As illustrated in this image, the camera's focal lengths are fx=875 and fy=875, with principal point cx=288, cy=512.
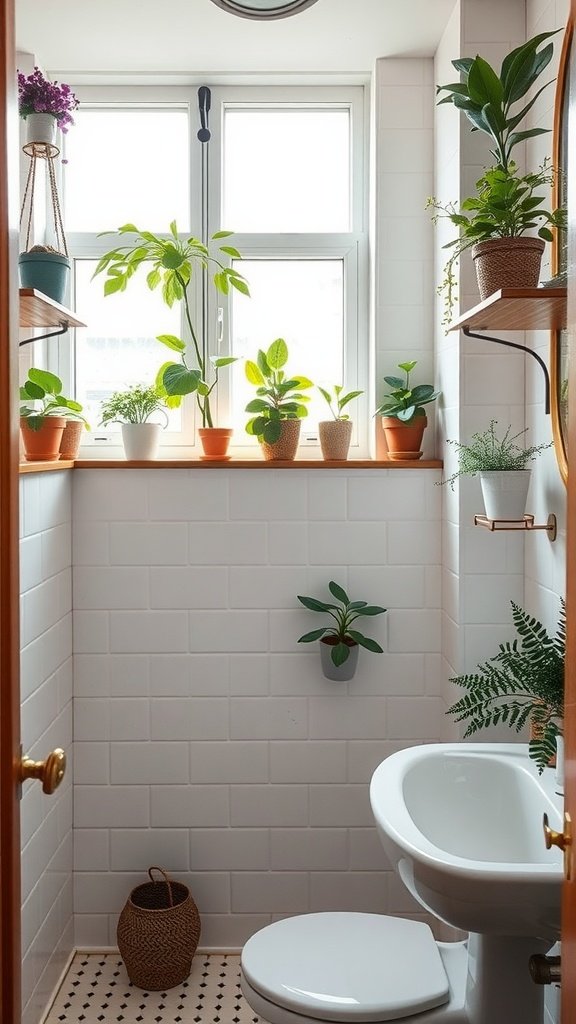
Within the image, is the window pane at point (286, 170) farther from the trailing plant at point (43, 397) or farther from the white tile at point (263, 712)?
the white tile at point (263, 712)

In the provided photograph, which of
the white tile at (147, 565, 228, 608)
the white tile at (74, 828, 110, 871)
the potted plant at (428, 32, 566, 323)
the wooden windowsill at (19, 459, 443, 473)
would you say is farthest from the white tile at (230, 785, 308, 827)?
the potted plant at (428, 32, 566, 323)

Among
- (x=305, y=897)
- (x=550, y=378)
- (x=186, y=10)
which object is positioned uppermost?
(x=186, y=10)

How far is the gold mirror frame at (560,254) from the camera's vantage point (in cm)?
177

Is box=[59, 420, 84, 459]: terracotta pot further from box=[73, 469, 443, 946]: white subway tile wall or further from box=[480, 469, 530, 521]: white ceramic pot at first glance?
box=[480, 469, 530, 521]: white ceramic pot

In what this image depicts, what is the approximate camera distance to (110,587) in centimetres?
242

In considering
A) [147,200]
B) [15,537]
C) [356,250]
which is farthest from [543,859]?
[147,200]

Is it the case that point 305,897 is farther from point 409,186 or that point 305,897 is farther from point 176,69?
point 176,69

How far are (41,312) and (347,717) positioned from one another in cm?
134

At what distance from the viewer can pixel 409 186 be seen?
247 centimetres

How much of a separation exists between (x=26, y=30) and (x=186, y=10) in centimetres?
44

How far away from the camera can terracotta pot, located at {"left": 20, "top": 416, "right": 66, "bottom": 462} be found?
2227mm

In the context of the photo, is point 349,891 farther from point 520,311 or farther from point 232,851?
point 520,311

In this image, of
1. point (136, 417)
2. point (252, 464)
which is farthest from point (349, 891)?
point (136, 417)

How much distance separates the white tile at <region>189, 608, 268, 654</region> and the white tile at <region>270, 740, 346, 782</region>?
0.29 m
